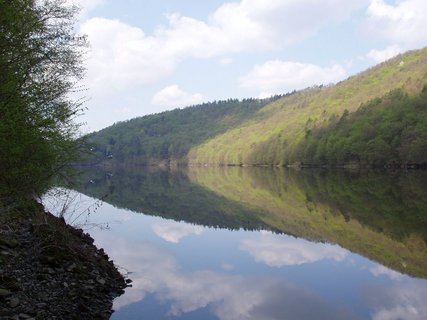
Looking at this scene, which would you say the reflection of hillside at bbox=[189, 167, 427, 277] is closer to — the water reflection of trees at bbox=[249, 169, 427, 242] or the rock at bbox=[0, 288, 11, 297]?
the water reflection of trees at bbox=[249, 169, 427, 242]

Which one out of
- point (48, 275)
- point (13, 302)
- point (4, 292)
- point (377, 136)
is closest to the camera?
point (13, 302)

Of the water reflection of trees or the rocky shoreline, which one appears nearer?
the rocky shoreline

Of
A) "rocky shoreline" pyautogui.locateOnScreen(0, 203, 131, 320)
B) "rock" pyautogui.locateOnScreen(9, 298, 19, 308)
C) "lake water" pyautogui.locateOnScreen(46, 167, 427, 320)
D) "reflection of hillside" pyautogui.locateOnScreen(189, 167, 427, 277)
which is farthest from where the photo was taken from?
"reflection of hillside" pyautogui.locateOnScreen(189, 167, 427, 277)

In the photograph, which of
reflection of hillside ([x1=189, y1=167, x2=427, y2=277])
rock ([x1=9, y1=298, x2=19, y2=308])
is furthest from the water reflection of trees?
rock ([x1=9, y1=298, x2=19, y2=308])

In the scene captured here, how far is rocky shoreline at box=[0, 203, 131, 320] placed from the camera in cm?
1162

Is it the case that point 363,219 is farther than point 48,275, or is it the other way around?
point 363,219

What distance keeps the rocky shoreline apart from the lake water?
1.04m

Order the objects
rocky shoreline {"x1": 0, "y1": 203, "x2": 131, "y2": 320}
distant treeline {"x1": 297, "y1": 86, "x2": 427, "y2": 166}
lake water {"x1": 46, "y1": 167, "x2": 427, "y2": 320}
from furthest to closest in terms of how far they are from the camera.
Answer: distant treeline {"x1": 297, "y1": 86, "x2": 427, "y2": 166} → lake water {"x1": 46, "y1": 167, "x2": 427, "y2": 320} → rocky shoreline {"x1": 0, "y1": 203, "x2": 131, "y2": 320}

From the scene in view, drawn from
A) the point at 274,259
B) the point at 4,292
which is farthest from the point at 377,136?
the point at 4,292

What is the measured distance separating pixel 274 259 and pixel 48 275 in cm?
1465

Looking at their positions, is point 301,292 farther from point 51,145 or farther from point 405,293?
point 51,145

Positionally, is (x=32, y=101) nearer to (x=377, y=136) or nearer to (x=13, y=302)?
(x=13, y=302)

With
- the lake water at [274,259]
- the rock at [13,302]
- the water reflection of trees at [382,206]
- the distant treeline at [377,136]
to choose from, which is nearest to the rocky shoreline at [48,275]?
the rock at [13,302]

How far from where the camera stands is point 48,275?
1397 cm
